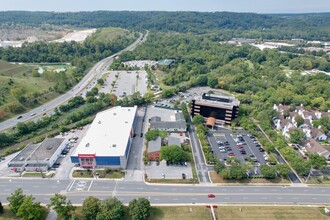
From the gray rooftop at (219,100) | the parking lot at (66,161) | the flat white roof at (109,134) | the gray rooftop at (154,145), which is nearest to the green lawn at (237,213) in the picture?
the parking lot at (66,161)

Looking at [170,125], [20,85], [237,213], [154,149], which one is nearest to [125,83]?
[20,85]

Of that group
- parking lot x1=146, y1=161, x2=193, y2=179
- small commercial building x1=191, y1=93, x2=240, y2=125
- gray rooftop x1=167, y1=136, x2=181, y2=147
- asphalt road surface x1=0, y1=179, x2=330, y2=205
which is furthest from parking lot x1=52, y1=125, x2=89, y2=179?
small commercial building x1=191, y1=93, x2=240, y2=125

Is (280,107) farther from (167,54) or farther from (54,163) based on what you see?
(167,54)

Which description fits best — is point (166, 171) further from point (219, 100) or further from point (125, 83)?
point (125, 83)

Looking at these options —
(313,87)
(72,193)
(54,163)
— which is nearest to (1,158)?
(54,163)

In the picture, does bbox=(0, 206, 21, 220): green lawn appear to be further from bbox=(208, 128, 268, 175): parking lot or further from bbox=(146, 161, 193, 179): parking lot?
bbox=(208, 128, 268, 175): parking lot
